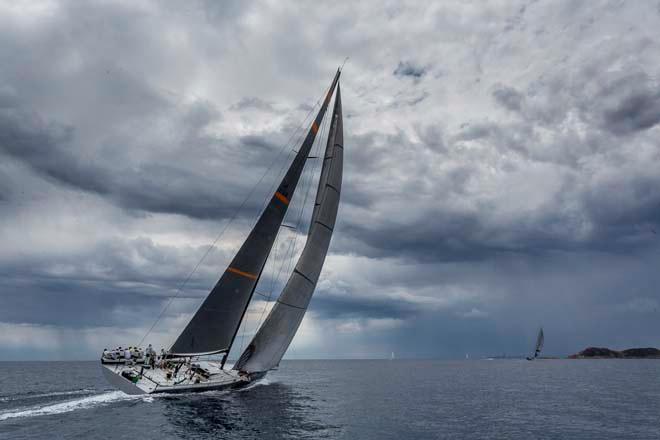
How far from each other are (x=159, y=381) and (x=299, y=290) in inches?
441

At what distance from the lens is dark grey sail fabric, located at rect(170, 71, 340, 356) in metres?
34.4

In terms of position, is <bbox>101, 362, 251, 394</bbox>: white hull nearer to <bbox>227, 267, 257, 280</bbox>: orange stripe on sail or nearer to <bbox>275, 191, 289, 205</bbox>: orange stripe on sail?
<bbox>227, 267, 257, 280</bbox>: orange stripe on sail

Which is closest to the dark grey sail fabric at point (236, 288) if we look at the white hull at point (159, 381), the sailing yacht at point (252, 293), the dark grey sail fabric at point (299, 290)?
the sailing yacht at point (252, 293)

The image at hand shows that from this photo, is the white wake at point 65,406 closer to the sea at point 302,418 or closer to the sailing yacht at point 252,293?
the sea at point 302,418

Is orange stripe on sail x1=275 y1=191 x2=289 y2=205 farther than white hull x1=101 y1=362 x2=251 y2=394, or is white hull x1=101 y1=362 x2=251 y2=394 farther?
orange stripe on sail x1=275 y1=191 x2=289 y2=205

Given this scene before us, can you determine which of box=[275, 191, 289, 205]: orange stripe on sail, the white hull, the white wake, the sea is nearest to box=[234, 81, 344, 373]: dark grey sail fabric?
box=[275, 191, 289, 205]: orange stripe on sail

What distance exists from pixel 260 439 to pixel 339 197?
19.2 metres

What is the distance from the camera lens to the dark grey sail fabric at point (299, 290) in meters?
35.4

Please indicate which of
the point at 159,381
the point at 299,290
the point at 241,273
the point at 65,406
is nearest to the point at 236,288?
the point at 241,273

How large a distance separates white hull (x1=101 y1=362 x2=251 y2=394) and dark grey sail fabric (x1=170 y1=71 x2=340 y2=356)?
7.40 ft

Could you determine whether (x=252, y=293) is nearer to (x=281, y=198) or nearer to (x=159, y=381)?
(x=281, y=198)

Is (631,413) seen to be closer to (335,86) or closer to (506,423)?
(506,423)

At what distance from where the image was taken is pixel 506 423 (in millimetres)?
29938

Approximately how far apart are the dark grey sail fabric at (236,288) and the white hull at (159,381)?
2.26 m
